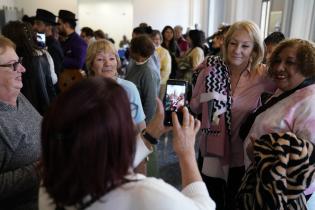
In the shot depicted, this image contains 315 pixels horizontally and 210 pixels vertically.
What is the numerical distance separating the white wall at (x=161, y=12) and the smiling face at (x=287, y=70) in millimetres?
7254

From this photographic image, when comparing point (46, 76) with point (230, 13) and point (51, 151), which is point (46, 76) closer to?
point (51, 151)

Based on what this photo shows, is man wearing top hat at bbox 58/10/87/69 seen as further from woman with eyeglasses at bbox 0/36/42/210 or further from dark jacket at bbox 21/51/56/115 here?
woman with eyeglasses at bbox 0/36/42/210

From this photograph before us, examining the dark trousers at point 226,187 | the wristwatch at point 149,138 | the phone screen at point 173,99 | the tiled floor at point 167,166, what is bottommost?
the tiled floor at point 167,166

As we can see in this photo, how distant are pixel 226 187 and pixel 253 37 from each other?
0.85m

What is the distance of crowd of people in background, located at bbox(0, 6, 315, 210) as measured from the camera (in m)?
0.58

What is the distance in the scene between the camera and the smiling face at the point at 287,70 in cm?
117

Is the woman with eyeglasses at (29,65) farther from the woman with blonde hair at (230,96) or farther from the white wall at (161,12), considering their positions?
the white wall at (161,12)

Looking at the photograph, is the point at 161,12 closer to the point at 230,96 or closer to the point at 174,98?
the point at 230,96

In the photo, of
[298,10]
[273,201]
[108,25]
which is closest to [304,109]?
[273,201]

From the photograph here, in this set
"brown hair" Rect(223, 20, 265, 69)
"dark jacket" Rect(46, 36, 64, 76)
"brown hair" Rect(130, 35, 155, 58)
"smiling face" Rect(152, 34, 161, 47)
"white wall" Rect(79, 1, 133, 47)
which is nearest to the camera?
"brown hair" Rect(223, 20, 265, 69)

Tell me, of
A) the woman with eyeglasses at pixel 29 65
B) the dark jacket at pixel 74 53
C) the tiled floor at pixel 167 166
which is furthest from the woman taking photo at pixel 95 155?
the dark jacket at pixel 74 53

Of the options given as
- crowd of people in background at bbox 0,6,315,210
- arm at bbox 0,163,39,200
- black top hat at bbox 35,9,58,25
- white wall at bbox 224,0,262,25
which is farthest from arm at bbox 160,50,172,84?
arm at bbox 0,163,39,200

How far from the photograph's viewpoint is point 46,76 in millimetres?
2293

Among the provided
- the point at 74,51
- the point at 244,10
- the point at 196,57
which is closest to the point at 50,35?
the point at 74,51
